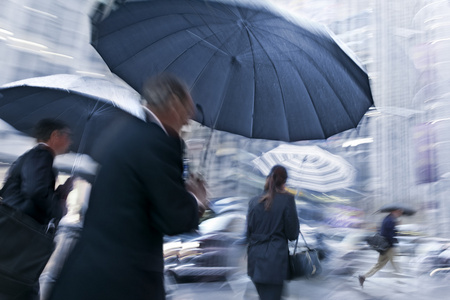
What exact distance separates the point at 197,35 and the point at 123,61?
20.3 inches

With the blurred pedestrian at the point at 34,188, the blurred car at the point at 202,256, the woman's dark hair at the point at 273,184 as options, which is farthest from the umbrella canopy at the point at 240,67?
the blurred car at the point at 202,256

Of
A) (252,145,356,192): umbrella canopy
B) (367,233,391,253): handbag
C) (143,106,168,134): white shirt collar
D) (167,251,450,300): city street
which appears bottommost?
(167,251,450,300): city street

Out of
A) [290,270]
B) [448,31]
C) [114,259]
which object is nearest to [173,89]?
[114,259]

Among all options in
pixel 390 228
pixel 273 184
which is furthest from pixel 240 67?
pixel 390 228

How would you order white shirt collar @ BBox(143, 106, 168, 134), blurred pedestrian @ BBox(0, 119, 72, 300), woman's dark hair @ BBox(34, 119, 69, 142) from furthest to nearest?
1. woman's dark hair @ BBox(34, 119, 69, 142)
2. blurred pedestrian @ BBox(0, 119, 72, 300)
3. white shirt collar @ BBox(143, 106, 168, 134)

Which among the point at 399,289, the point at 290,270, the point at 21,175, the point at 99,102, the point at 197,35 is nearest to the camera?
the point at 21,175

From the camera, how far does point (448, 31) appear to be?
5741 cm

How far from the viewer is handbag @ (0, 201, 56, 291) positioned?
2.05 m

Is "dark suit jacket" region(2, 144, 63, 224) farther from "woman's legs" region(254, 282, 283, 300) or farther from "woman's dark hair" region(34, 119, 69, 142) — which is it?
Answer: "woman's legs" region(254, 282, 283, 300)

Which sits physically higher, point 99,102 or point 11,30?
point 99,102

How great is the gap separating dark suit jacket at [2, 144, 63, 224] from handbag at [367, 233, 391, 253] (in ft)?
24.8

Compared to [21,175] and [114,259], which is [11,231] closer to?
[21,175]

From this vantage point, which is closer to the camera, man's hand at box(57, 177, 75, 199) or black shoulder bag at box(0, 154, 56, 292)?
black shoulder bag at box(0, 154, 56, 292)

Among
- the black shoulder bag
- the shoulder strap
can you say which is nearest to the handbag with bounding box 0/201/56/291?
the black shoulder bag
